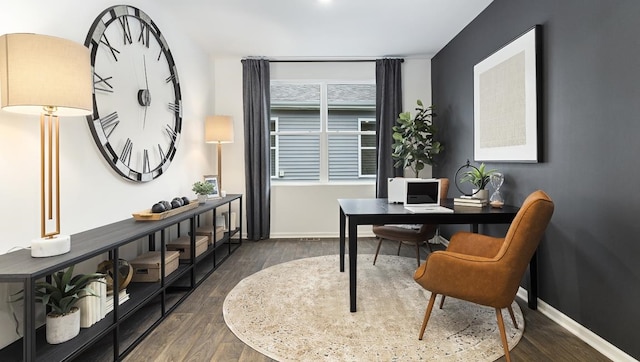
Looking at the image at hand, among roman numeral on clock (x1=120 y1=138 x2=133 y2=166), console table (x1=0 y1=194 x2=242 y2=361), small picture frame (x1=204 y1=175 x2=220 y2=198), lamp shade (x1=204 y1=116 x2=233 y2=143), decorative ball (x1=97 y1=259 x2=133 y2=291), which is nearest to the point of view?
console table (x1=0 y1=194 x2=242 y2=361)

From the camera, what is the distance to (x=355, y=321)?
223 centimetres

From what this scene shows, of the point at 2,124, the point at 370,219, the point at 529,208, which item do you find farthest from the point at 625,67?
the point at 2,124

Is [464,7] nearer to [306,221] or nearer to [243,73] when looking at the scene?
[243,73]

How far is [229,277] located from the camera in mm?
3168

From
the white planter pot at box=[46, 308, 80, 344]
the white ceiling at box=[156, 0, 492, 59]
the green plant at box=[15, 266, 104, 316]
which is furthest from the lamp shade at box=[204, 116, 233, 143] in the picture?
the white planter pot at box=[46, 308, 80, 344]

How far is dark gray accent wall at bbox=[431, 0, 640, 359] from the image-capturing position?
1732mm

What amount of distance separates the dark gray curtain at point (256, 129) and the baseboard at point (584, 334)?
339cm

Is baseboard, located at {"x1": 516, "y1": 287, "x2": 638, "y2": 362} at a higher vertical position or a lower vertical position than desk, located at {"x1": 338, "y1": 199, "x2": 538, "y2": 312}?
lower

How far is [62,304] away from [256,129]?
10.8 feet

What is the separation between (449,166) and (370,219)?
2304mm

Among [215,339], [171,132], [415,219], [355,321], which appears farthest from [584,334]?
[171,132]

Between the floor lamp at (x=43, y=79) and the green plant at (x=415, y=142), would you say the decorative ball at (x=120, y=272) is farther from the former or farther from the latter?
the green plant at (x=415, y=142)

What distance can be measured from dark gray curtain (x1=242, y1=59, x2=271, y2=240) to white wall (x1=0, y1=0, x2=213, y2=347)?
55.4 inches

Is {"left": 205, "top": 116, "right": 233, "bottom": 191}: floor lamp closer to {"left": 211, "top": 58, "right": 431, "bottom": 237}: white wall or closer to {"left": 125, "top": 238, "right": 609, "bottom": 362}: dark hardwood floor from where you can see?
{"left": 211, "top": 58, "right": 431, "bottom": 237}: white wall
